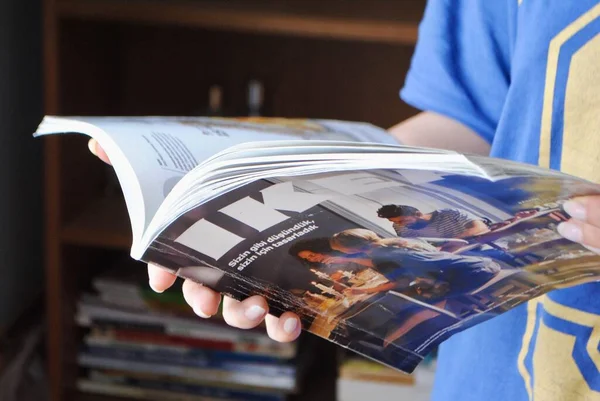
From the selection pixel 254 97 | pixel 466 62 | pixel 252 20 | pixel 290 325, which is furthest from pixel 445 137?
pixel 254 97

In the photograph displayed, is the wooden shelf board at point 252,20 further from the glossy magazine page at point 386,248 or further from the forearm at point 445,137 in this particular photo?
the glossy magazine page at point 386,248

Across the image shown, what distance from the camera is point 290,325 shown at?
0.47m

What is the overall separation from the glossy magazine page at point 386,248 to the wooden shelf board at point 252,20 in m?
0.55

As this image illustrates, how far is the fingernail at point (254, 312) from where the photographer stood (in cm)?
45

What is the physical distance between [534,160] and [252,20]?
569 millimetres

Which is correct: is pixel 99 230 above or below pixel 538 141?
below

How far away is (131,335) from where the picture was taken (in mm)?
1171

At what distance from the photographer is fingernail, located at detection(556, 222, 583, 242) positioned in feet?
1.18

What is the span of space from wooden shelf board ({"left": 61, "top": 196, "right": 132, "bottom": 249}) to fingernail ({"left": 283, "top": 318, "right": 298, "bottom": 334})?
2.16ft

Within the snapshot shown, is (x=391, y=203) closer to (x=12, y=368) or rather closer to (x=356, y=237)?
(x=356, y=237)

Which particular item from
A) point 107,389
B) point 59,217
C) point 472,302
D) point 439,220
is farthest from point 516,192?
point 107,389

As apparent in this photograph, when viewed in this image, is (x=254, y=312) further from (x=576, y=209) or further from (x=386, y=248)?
(x=576, y=209)

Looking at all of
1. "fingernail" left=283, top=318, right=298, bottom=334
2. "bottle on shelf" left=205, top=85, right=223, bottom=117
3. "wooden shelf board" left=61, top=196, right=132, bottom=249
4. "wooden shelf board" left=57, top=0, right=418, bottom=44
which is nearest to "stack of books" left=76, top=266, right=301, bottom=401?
"wooden shelf board" left=61, top=196, right=132, bottom=249

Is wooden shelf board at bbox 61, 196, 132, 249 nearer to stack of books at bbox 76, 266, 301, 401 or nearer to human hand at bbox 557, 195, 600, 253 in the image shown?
stack of books at bbox 76, 266, 301, 401
